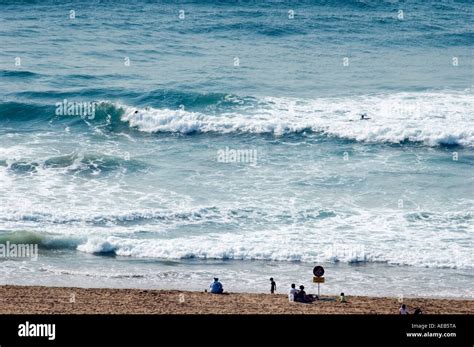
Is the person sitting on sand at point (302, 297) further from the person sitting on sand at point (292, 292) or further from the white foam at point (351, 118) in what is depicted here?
the white foam at point (351, 118)

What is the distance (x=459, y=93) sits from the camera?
43.4 metres

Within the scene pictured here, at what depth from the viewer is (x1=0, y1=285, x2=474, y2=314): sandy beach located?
21.4 metres

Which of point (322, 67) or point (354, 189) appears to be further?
point (322, 67)

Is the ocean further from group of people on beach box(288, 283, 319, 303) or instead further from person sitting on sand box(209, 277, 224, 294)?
group of people on beach box(288, 283, 319, 303)

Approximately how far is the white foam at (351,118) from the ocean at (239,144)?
0.10 metres

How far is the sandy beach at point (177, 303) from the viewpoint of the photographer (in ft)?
70.1

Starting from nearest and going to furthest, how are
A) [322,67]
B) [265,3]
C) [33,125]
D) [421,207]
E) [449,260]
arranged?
[449,260]
[421,207]
[33,125]
[322,67]
[265,3]

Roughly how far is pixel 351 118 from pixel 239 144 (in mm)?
5490

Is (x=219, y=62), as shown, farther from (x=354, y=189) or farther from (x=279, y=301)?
(x=279, y=301)

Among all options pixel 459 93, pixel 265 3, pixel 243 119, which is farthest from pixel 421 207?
pixel 265 3

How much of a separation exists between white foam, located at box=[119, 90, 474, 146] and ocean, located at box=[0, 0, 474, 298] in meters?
0.10

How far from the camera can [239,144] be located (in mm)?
37969

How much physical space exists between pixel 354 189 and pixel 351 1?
109ft
